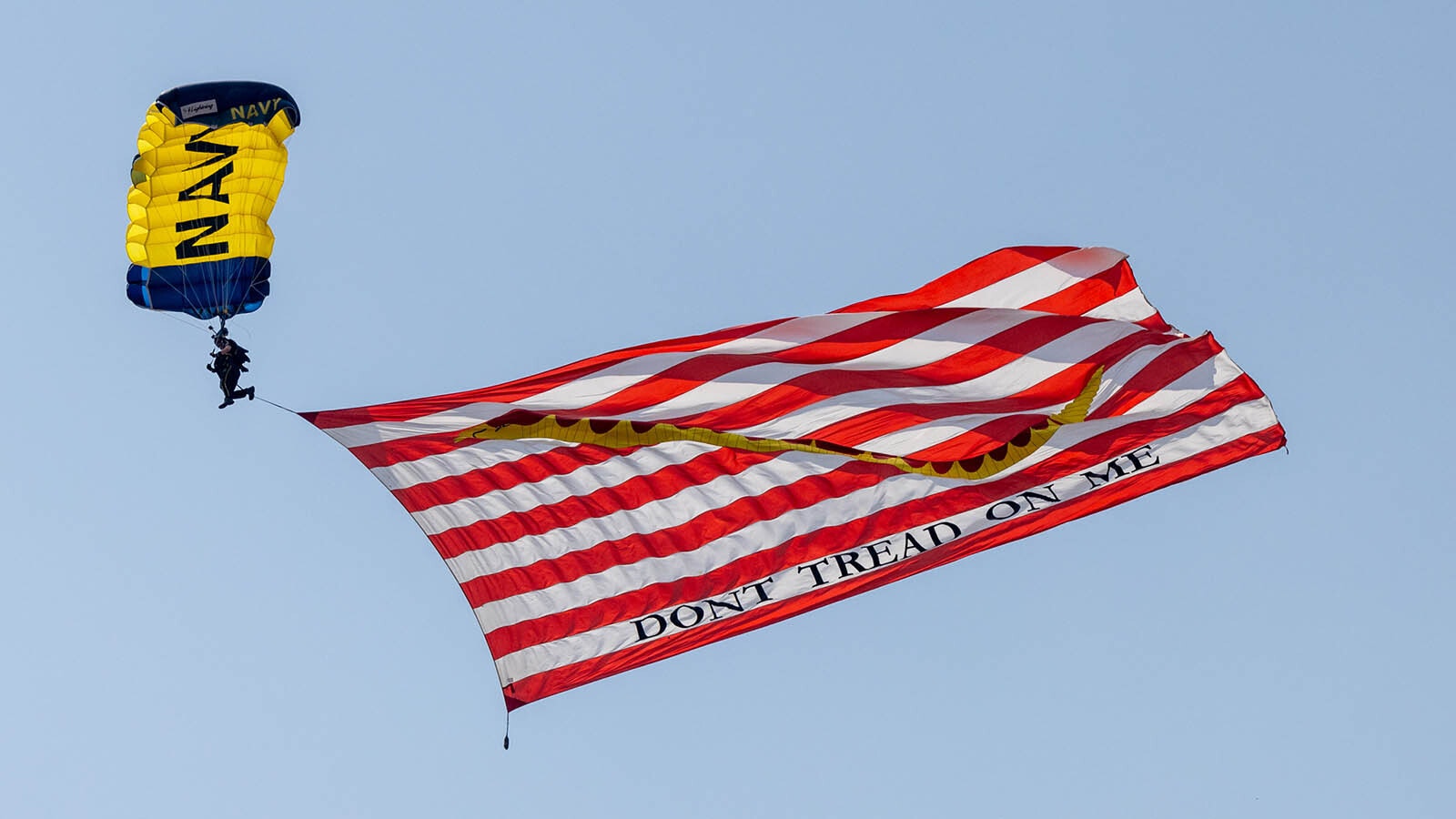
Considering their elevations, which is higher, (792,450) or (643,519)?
(792,450)

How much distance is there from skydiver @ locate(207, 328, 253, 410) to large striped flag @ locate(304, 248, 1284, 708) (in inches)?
195

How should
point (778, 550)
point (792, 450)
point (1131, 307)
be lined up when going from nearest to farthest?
1. point (1131, 307)
2. point (792, 450)
3. point (778, 550)

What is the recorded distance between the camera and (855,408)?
671 inches

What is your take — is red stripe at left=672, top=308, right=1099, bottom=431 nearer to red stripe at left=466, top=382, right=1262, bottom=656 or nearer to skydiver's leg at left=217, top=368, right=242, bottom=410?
red stripe at left=466, top=382, right=1262, bottom=656

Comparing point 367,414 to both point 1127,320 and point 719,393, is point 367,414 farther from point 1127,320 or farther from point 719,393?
point 1127,320

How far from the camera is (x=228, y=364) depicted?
21.4 m

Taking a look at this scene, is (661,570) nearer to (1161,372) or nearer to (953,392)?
(953,392)

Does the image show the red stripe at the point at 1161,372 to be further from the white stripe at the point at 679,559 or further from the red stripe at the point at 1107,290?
the white stripe at the point at 679,559

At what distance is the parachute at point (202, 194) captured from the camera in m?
21.5

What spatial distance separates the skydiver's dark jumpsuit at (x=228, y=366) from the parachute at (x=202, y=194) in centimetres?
35

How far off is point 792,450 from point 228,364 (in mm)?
7182

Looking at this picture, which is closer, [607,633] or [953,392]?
[953,392]

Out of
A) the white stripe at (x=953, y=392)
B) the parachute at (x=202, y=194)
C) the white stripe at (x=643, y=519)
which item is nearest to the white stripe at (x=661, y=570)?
the white stripe at (x=643, y=519)

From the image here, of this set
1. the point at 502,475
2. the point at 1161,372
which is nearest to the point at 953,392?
the point at 1161,372
